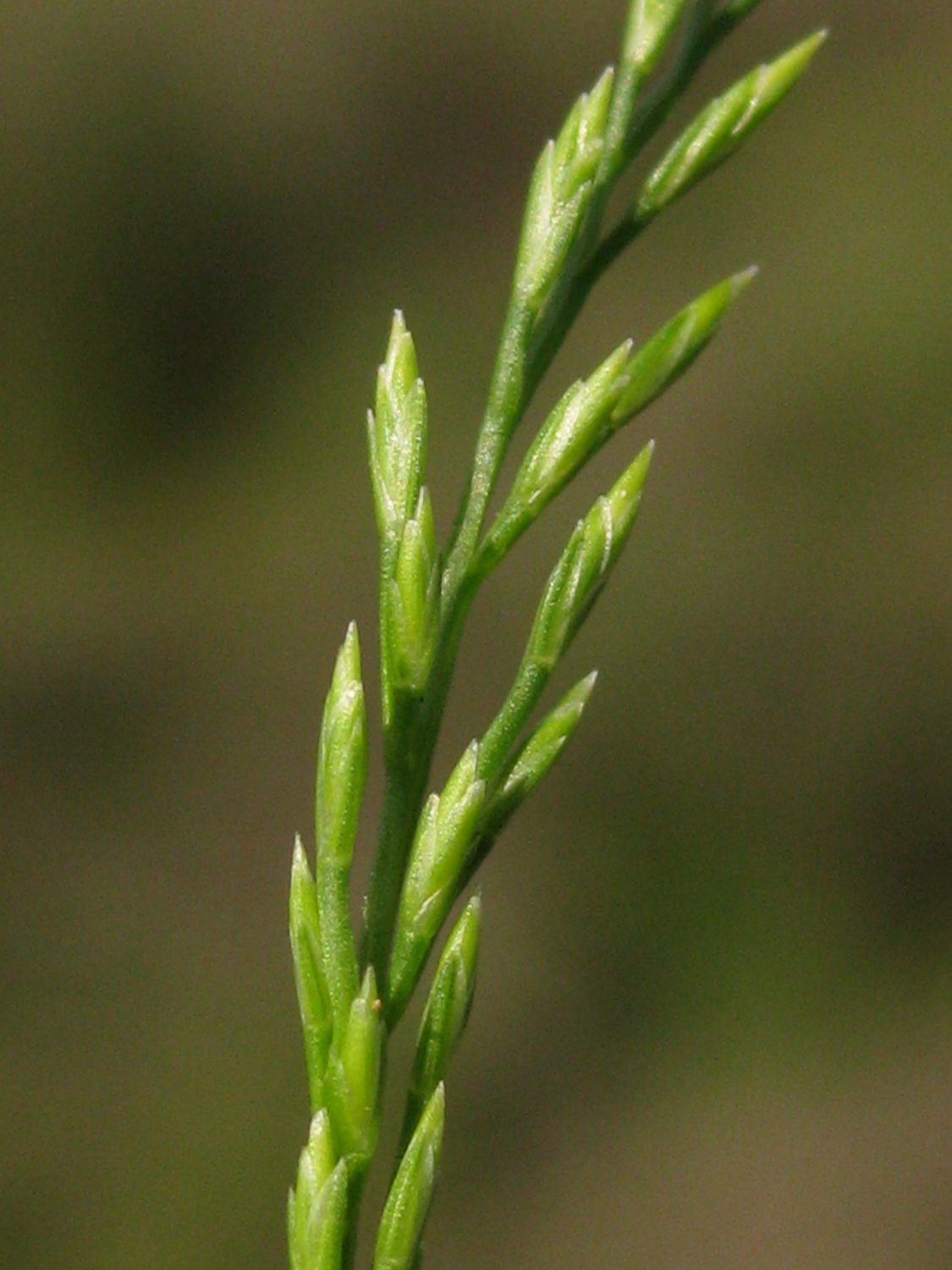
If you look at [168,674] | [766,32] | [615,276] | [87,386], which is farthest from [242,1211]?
[766,32]

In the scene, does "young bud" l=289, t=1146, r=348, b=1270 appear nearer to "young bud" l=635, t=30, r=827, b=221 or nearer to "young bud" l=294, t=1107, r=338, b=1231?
"young bud" l=294, t=1107, r=338, b=1231

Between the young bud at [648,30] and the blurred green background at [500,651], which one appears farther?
the blurred green background at [500,651]

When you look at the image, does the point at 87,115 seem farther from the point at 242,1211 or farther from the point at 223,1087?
the point at 242,1211

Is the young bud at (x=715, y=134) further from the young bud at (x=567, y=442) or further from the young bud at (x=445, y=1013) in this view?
the young bud at (x=445, y=1013)

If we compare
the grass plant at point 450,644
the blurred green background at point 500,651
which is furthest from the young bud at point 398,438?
the blurred green background at point 500,651

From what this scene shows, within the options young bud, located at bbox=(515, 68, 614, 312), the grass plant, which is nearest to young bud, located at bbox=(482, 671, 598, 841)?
the grass plant

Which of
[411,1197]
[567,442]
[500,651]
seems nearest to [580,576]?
[567,442]

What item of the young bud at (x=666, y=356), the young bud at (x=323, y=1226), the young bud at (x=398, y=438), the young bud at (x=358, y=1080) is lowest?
the young bud at (x=323, y=1226)
